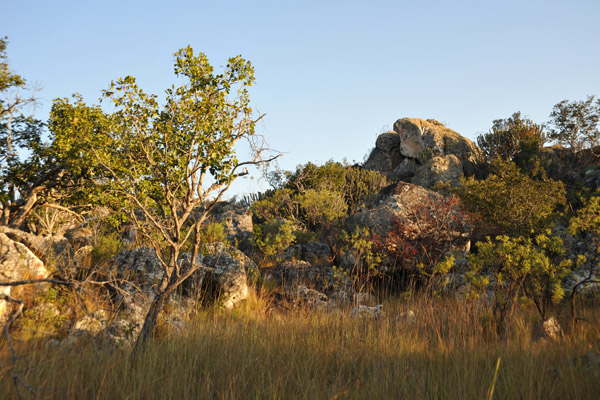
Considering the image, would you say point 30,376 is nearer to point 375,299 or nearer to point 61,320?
point 61,320

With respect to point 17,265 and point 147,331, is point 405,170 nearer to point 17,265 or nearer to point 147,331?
point 17,265

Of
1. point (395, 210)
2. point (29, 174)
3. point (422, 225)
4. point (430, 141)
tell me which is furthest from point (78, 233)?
point (430, 141)

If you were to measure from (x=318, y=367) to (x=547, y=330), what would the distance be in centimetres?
307

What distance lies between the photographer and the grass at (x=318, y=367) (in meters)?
3.35

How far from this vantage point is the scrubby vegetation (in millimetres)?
3604

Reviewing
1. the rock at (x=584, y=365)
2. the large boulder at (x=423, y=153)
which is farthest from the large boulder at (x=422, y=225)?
the large boulder at (x=423, y=153)

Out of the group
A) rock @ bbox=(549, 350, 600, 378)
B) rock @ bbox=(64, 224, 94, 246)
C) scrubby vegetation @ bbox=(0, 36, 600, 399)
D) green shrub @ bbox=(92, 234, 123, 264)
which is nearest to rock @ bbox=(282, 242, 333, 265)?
scrubby vegetation @ bbox=(0, 36, 600, 399)

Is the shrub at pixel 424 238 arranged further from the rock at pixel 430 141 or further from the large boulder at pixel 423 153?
the rock at pixel 430 141

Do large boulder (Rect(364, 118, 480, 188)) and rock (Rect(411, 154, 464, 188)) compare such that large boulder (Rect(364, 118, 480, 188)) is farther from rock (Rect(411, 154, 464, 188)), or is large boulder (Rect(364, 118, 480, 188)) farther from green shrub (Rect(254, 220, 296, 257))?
green shrub (Rect(254, 220, 296, 257))

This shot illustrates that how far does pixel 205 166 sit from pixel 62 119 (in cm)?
860

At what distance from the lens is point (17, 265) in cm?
786

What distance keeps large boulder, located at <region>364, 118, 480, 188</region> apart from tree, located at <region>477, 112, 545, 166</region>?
2.67 ft

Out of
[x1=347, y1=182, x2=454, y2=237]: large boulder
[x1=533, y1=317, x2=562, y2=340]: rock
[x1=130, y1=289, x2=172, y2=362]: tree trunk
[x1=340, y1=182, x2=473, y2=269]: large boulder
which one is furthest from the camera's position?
[x1=347, y1=182, x2=454, y2=237]: large boulder

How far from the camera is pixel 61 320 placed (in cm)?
684
